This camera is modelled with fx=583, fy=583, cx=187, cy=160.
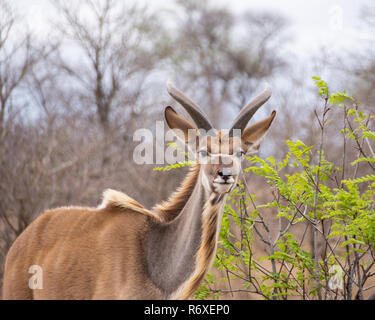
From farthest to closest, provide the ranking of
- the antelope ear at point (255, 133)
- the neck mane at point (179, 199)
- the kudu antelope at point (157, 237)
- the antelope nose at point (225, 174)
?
the neck mane at point (179, 199) → the antelope ear at point (255, 133) → the kudu antelope at point (157, 237) → the antelope nose at point (225, 174)

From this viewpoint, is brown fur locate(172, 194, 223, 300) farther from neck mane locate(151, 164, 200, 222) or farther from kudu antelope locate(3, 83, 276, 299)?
neck mane locate(151, 164, 200, 222)

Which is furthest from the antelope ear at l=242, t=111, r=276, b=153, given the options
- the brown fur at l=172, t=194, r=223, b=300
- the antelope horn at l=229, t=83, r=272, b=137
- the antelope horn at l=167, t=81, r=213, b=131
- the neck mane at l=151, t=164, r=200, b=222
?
the brown fur at l=172, t=194, r=223, b=300

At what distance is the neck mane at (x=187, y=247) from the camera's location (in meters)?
4.10

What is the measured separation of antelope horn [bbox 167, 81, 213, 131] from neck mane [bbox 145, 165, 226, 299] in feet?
1.20

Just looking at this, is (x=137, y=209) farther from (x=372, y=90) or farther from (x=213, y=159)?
(x=372, y=90)

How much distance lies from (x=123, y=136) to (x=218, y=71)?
11569mm

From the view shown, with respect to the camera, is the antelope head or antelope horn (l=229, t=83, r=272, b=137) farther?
antelope horn (l=229, t=83, r=272, b=137)

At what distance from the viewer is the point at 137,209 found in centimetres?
448

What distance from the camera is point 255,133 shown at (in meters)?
4.33

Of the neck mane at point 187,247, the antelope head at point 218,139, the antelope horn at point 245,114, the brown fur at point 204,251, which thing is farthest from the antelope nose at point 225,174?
the antelope horn at point 245,114

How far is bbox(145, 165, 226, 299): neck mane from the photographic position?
4.10 meters

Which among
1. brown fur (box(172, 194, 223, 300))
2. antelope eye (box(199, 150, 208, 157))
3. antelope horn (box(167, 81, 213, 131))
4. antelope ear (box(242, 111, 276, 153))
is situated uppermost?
antelope horn (box(167, 81, 213, 131))

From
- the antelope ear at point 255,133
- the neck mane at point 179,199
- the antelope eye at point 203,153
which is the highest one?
the antelope ear at point 255,133

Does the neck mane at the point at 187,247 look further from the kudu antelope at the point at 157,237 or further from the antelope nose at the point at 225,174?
the antelope nose at the point at 225,174
